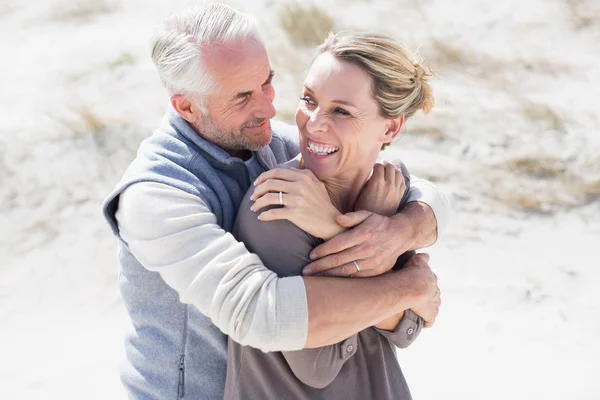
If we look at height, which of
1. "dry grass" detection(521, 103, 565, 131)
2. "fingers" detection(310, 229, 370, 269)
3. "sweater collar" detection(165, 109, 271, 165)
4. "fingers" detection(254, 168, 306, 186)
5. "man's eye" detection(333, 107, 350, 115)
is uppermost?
"man's eye" detection(333, 107, 350, 115)

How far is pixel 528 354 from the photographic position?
4102 millimetres

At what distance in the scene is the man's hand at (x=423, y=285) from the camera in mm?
2061

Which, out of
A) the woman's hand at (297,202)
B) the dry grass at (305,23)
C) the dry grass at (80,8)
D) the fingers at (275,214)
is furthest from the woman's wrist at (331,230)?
the dry grass at (80,8)

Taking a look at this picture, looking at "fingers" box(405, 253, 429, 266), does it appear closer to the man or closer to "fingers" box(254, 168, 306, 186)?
the man

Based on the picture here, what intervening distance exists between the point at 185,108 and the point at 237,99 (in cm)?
15

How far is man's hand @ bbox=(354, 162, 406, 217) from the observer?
2170mm

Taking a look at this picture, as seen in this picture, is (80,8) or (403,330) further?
(80,8)

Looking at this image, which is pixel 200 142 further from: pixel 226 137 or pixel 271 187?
pixel 271 187

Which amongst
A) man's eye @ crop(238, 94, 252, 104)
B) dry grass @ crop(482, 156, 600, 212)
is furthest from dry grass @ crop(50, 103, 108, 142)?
man's eye @ crop(238, 94, 252, 104)

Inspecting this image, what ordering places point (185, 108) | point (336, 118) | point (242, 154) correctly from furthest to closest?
point (242, 154) < point (185, 108) < point (336, 118)

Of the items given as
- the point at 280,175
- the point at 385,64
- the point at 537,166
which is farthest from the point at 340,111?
the point at 537,166

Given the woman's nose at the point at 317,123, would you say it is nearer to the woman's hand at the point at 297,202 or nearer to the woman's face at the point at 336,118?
the woman's face at the point at 336,118

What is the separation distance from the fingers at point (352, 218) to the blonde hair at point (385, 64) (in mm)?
299

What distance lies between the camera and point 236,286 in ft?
5.90
